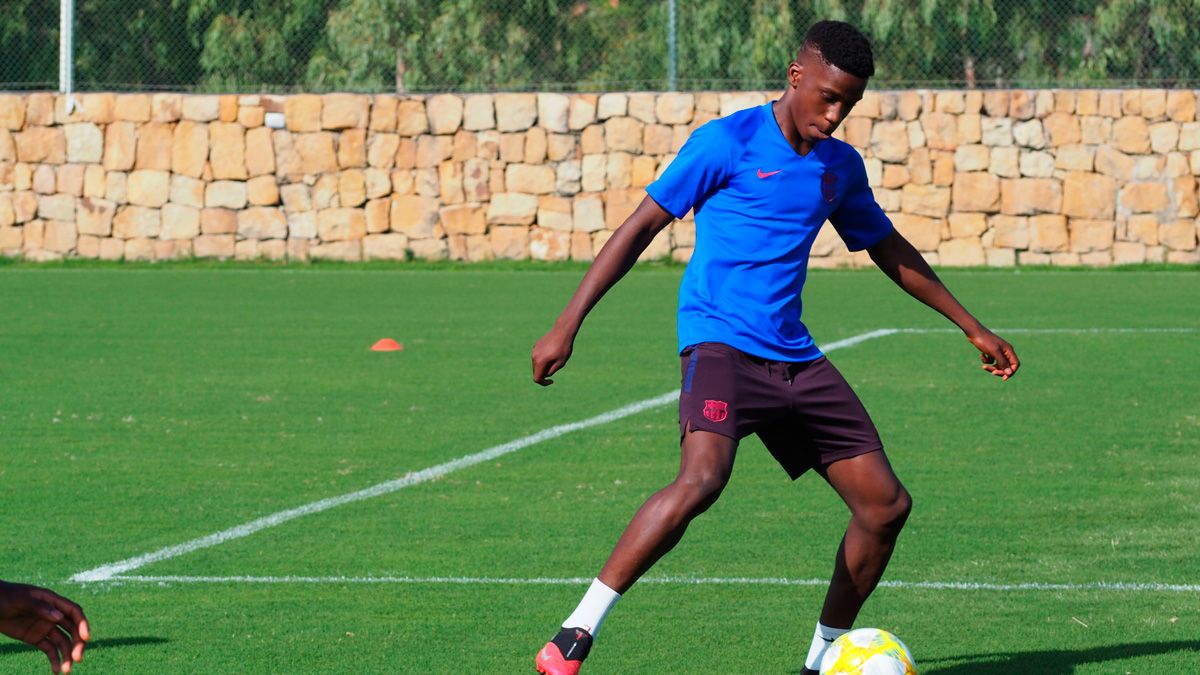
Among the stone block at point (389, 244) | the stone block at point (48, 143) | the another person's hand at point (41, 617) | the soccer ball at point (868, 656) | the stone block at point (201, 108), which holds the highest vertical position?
the another person's hand at point (41, 617)

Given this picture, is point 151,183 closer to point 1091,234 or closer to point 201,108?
point 201,108

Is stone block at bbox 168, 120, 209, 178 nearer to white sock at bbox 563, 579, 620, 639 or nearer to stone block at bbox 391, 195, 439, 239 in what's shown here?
stone block at bbox 391, 195, 439, 239

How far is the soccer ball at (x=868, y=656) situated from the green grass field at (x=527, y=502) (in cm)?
58

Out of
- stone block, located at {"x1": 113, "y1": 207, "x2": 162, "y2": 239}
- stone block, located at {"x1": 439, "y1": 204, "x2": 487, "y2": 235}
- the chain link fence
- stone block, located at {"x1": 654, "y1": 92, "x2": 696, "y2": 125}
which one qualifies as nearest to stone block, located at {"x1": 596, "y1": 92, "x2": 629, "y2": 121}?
the chain link fence

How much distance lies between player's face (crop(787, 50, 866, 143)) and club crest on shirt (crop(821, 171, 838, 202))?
0.48 ft

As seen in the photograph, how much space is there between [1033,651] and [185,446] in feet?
17.3

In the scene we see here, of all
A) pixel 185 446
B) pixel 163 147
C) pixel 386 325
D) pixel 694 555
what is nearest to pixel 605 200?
pixel 163 147

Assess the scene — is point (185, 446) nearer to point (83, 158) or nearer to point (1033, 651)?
point (1033, 651)

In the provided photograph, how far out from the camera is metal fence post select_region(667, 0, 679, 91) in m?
23.0

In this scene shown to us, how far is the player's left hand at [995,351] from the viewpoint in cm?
575

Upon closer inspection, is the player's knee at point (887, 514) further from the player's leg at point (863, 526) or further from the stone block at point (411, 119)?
the stone block at point (411, 119)

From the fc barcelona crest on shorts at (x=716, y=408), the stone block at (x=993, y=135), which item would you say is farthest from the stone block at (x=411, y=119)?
the fc barcelona crest on shorts at (x=716, y=408)

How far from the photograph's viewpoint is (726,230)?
519 cm

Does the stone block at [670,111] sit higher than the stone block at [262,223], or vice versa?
the stone block at [670,111]
